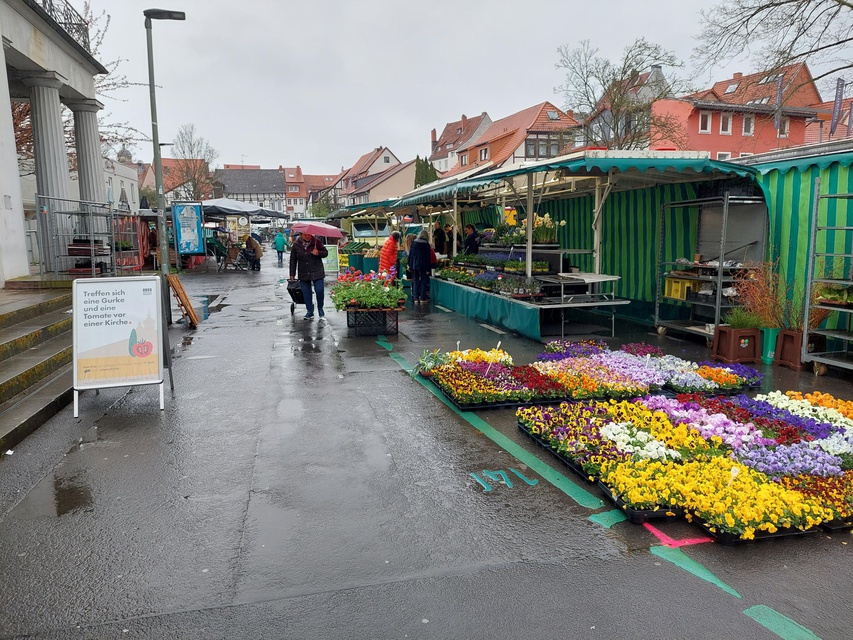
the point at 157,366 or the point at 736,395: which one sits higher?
the point at 157,366

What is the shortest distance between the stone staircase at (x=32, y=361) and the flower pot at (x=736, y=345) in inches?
359

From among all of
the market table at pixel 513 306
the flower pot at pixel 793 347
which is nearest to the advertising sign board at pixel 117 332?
the market table at pixel 513 306

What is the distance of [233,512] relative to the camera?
443 cm

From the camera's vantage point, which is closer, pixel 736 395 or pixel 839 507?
pixel 839 507

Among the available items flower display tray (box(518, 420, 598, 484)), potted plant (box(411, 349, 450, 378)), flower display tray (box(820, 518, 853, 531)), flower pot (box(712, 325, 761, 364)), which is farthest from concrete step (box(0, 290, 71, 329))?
flower pot (box(712, 325, 761, 364))

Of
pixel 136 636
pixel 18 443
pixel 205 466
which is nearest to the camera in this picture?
pixel 136 636

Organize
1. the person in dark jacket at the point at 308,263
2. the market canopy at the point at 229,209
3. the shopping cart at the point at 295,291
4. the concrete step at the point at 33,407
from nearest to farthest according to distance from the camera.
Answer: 1. the concrete step at the point at 33,407
2. the person in dark jacket at the point at 308,263
3. the shopping cart at the point at 295,291
4. the market canopy at the point at 229,209

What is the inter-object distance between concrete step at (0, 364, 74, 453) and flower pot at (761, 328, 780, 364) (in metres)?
9.74

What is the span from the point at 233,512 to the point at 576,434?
3035mm

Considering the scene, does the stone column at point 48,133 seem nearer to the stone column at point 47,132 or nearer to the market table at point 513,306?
Answer: the stone column at point 47,132

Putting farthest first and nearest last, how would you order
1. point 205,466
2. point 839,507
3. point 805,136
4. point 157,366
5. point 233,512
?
point 805,136 → point 157,366 → point 205,466 → point 233,512 → point 839,507

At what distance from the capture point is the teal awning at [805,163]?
8273 mm

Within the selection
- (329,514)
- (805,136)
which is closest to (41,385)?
(329,514)

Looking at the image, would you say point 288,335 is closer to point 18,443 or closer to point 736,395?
point 18,443
